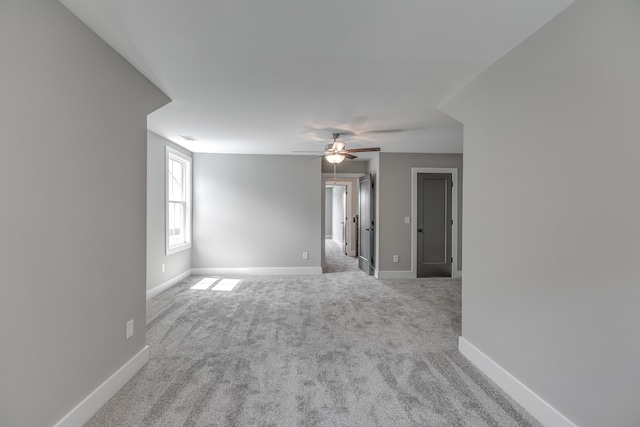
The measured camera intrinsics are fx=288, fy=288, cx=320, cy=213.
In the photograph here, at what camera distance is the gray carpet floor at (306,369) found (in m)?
1.80

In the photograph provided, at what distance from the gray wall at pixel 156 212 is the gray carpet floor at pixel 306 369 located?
1.76ft

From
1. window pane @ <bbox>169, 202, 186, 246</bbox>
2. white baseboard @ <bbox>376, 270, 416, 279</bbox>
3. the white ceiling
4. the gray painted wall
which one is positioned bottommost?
white baseboard @ <bbox>376, 270, 416, 279</bbox>

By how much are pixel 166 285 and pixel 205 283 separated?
0.60m

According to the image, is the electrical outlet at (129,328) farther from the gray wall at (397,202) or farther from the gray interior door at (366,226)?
the gray interior door at (366,226)

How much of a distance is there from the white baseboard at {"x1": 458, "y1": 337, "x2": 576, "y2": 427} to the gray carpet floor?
61mm

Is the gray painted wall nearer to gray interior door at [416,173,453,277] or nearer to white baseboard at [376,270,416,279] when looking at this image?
gray interior door at [416,173,453,277]

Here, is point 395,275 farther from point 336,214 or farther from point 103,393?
point 336,214

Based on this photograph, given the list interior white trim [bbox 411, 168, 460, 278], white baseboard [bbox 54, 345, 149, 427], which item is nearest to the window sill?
white baseboard [bbox 54, 345, 149, 427]

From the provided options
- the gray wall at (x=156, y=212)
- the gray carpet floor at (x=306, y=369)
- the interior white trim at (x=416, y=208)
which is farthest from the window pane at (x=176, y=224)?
the interior white trim at (x=416, y=208)

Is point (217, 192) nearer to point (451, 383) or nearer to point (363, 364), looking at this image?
point (363, 364)

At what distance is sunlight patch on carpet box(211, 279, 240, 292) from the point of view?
4.64 metres

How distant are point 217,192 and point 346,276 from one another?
302 cm

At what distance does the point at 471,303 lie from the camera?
8.23 feet

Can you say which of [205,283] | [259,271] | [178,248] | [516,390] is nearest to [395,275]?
[259,271]
